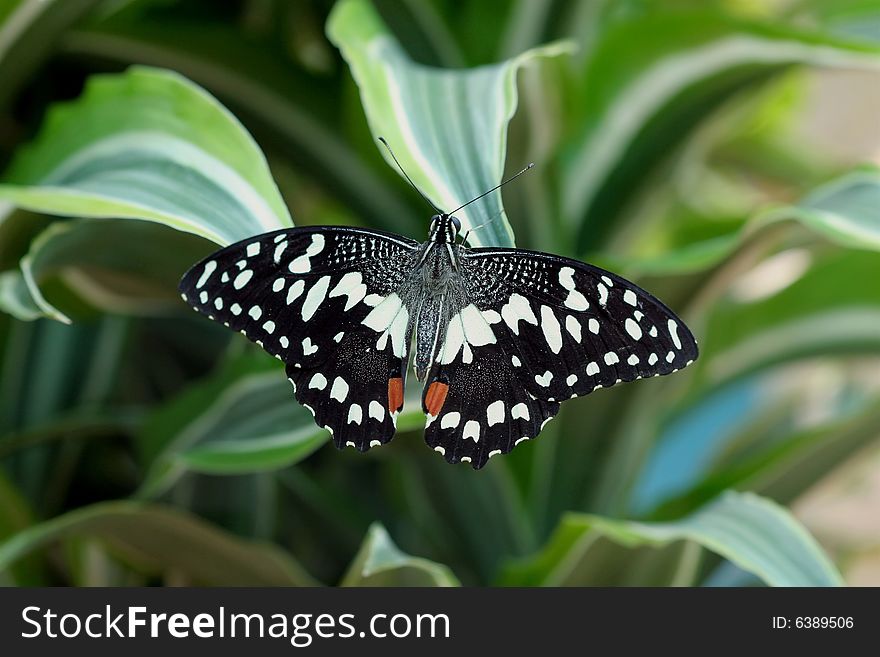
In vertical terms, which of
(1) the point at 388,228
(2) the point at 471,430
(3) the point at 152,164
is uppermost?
(1) the point at 388,228

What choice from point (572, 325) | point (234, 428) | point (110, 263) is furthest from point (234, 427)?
point (572, 325)

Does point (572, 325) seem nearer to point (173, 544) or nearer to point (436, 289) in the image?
point (436, 289)

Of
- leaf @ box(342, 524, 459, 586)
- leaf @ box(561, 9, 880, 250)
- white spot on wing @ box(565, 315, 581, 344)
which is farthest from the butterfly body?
leaf @ box(561, 9, 880, 250)

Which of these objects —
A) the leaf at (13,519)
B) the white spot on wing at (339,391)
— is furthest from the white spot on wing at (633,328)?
the leaf at (13,519)

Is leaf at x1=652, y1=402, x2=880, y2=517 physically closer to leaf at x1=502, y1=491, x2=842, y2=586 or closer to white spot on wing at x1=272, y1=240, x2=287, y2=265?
leaf at x1=502, y1=491, x2=842, y2=586

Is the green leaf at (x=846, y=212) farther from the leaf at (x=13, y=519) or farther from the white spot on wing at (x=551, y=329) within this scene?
the leaf at (x=13, y=519)
